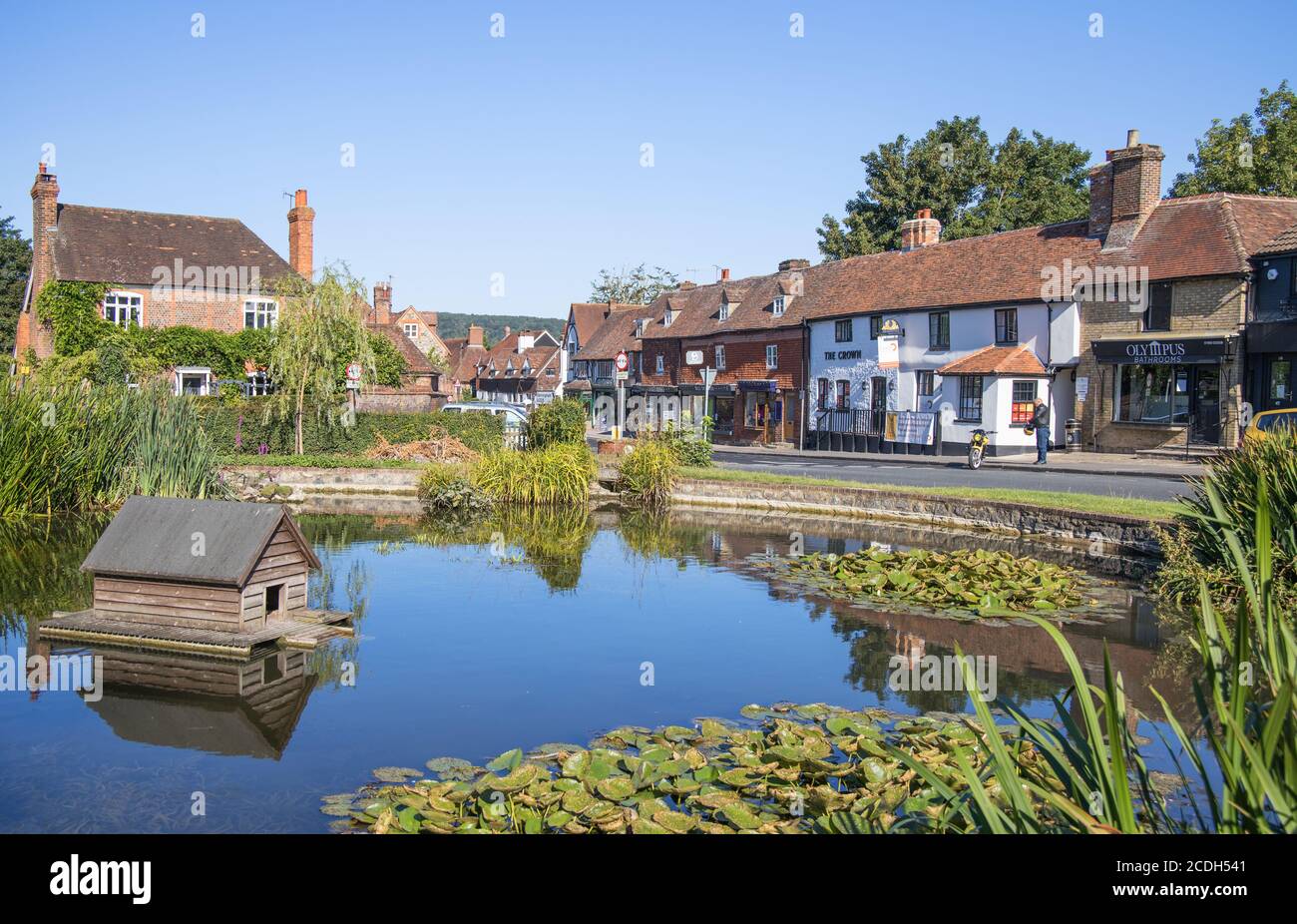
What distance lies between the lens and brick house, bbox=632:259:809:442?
4775cm

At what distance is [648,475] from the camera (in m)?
27.5

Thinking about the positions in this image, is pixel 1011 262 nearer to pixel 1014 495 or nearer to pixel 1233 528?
pixel 1014 495

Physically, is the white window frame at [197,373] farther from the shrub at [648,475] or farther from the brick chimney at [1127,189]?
the brick chimney at [1127,189]

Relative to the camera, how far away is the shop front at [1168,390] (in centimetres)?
3195

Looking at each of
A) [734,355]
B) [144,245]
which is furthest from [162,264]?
[734,355]

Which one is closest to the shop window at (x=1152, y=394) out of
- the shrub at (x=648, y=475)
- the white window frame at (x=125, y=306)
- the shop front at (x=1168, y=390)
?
the shop front at (x=1168, y=390)

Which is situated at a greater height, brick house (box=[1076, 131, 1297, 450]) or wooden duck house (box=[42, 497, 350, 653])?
brick house (box=[1076, 131, 1297, 450])

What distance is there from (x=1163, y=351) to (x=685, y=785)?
30.1 meters

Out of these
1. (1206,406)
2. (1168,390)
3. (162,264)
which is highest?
(162,264)

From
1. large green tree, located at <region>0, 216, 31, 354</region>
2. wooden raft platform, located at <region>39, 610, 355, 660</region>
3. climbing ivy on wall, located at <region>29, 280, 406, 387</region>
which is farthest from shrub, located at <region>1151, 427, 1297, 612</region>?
large green tree, located at <region>0, 216, 31, 354</region>

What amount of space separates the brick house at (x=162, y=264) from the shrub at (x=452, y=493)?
59.8 feet

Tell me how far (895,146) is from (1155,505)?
40.9m

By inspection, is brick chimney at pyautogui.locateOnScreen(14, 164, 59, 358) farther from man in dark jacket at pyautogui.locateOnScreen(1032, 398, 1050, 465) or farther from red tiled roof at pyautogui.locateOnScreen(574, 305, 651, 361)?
man in dark jacket at pyautogui.locateOnScreen(1032, 398, 1050, 465)

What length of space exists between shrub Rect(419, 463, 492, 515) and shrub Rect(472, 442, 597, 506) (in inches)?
22.3
